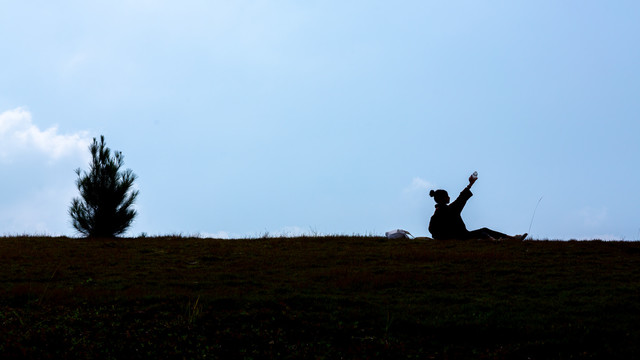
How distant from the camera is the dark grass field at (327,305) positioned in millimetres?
8000

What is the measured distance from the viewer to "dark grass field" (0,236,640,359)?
8.00 m

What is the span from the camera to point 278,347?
26.4 feet

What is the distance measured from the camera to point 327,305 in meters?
9.66

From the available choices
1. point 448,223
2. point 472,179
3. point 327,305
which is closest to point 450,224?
point 448,223

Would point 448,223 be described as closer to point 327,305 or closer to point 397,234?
point 397,234

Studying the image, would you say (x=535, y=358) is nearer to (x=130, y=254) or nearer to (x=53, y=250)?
(x=130, y=254)

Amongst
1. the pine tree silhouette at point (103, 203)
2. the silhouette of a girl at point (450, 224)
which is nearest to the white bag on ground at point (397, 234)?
the silhouette of a girl at point (450, 224)

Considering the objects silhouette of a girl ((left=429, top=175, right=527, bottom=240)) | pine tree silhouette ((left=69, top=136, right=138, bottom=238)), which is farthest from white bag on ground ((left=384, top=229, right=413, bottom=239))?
pine tree silhouette ((left=69, top=136, right=138, bottom=238))

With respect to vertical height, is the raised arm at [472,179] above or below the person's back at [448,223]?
above

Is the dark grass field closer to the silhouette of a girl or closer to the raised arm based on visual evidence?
the silhouette of a girl

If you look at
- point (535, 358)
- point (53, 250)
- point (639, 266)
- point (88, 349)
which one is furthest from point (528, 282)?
point (53, 250)

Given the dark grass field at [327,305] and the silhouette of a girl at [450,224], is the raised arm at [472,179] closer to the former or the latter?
the silhouette of a girl at [450,224]

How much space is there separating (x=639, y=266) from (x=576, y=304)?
4305 mm

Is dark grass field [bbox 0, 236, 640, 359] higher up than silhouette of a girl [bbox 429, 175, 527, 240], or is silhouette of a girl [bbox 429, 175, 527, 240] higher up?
silhouette of a girl [bbox 429, 175, 527, 240]
